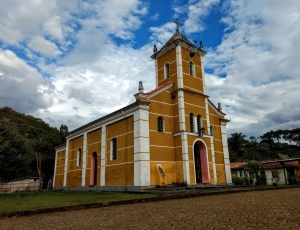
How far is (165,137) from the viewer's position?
1977 cm

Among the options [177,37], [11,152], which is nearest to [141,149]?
[11,152]

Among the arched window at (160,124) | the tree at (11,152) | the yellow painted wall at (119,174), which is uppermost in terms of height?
the arched window at (160,124)

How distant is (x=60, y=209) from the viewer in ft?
29.8

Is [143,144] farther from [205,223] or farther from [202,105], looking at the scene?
[205,223]

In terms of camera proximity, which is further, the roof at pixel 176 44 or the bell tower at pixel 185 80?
the roof at pixel 176 44

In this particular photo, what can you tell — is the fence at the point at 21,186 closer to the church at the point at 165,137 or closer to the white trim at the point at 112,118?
the church at the point at 165,137

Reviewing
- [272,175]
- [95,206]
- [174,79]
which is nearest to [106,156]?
[174,79]

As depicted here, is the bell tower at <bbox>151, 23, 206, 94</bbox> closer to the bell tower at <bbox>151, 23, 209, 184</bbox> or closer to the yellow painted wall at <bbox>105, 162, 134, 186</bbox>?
the bell tower at <bbox>151, 23, 209, 184</bbox>

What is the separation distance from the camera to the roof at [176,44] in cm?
2238

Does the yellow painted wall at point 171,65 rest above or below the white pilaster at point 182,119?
above

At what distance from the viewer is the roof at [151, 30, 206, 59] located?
22.4m

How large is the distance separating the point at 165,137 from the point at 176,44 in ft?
28.9

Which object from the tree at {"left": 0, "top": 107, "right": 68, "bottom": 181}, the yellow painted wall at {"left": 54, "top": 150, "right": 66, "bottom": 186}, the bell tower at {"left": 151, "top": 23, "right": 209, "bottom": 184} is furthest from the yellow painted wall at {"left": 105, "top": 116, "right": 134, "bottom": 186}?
the tree at {"left": 0, "top": 107, "right": 68, "bottom": 181}

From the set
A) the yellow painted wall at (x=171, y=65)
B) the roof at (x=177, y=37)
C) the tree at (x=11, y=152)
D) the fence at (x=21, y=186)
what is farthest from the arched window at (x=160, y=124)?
the fence at (x=21, y=186)
